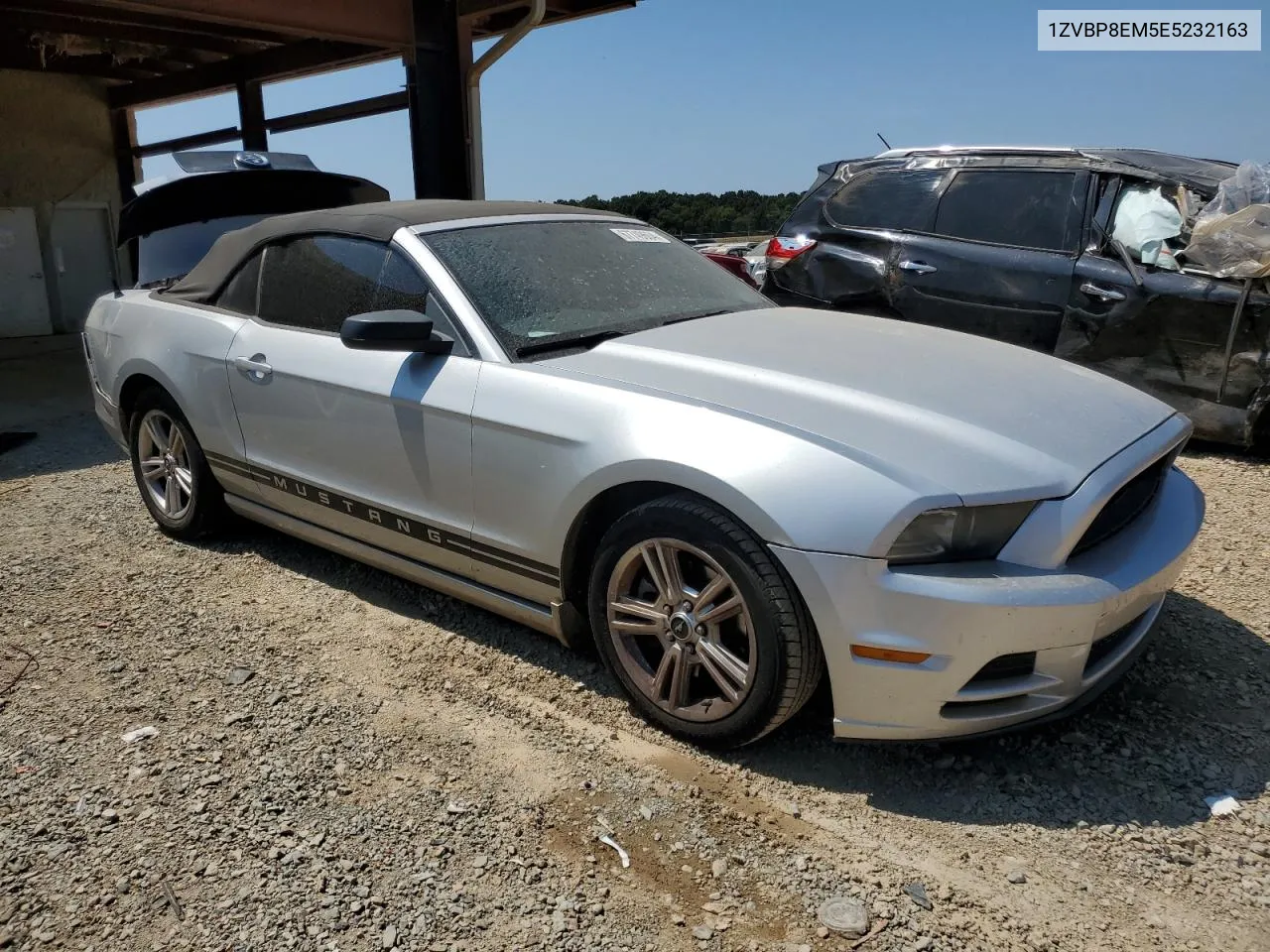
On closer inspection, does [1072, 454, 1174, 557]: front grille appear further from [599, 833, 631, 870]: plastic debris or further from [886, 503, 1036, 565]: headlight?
[599, 833, 631, 870]: plastic debris

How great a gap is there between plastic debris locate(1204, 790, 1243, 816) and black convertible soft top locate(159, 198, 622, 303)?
3045 millimetres

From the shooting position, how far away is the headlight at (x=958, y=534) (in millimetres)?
2447

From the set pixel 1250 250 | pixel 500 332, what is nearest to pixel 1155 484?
pixel 500 332

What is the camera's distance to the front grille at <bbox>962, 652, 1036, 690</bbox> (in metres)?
2.49

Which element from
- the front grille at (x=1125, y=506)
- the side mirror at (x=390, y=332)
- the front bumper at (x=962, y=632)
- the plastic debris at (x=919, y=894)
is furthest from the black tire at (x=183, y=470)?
the front grille at (x=1125, y=506)

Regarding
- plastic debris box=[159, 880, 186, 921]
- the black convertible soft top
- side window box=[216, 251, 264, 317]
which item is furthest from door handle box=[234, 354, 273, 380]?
plastic debris box=[159, 880, 186, 921]

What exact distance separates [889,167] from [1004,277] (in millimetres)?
1142

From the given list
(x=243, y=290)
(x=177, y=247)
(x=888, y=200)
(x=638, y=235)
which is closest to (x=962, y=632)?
(x=638, y=235)

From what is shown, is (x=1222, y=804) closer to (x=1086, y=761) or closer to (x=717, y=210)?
(x=1086, y=761)

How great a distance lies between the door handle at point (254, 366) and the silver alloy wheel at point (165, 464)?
73cm

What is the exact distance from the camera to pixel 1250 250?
5148mm

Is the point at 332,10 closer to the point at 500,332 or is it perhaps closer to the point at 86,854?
the point at 500,332

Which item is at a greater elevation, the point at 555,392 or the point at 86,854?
the point at 555,392

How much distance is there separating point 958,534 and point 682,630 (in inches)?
31.5
